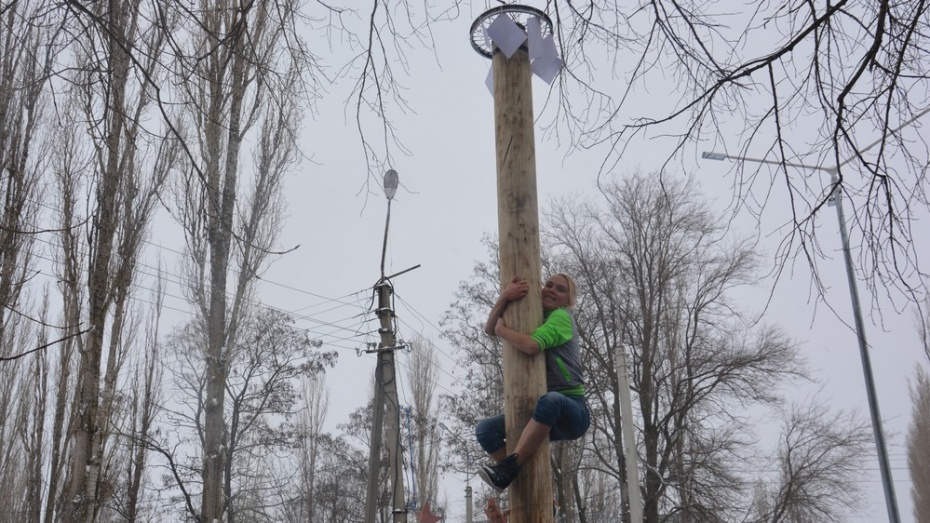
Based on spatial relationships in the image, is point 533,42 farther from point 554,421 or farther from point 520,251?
point 554,421

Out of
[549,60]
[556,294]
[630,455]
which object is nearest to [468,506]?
[630,455]

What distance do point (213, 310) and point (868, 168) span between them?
15.3m

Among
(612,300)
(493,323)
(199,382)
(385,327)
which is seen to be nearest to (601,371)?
(612,300)

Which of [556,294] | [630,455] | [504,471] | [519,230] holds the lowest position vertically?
[504,471]

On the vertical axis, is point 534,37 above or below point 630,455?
above

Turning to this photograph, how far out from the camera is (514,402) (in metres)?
3.59

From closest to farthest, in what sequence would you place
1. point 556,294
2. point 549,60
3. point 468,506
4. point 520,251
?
point 520,251
point 549,60
point 556,294
point 468,506

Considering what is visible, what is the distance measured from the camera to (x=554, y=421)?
3457 millimetres

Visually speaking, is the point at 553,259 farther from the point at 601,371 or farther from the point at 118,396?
the point at 118,396

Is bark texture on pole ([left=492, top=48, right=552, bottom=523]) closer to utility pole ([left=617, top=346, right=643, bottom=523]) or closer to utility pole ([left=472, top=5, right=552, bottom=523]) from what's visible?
utility pole ([left=472, top=5, right=552, bottom=523])

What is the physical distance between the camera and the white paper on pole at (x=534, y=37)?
378 cm

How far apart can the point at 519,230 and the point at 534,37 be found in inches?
35.0

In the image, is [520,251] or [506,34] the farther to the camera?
[506,34]

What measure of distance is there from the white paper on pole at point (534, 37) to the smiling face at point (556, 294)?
41.8 inches
